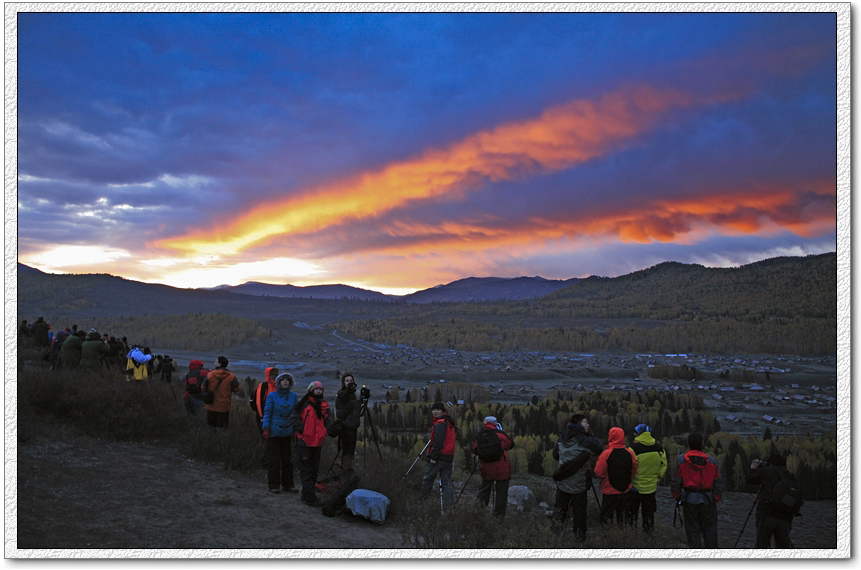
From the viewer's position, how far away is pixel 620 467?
6367mm

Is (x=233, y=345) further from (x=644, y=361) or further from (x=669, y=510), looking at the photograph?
(x=669, y=510)

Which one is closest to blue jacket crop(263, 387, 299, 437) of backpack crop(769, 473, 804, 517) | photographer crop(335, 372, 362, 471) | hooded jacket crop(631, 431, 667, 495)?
photographer crop(335, 372, 362, 471)

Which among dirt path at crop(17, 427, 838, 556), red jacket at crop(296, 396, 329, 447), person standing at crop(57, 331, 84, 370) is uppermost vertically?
person standing at crop(57, 331, 84, 370)

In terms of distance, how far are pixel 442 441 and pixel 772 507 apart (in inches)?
142

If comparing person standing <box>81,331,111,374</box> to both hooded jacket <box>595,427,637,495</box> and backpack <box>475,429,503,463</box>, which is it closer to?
backpack <box>475,429,503,463</box>

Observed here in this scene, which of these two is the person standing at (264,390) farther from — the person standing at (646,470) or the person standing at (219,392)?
the person standing at (646,470)

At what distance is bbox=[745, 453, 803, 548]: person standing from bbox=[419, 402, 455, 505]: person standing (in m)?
3.35

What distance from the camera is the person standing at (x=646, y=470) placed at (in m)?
6.66

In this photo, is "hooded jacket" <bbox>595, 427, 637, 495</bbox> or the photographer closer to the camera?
"hooded jacket" <bbox>595, 427, 637, 495</bbox>

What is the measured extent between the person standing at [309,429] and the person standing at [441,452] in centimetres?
135

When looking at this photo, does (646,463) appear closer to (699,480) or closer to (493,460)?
(699,480)

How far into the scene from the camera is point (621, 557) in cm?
609

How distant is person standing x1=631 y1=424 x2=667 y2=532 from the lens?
6656 millimetres

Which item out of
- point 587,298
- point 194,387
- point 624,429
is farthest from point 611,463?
point 587,298
